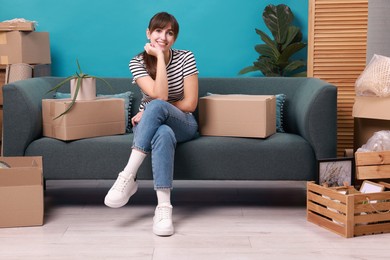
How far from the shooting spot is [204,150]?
3195mm

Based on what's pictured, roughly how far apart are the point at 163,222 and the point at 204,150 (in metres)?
0.49

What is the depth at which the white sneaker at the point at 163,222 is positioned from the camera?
2.83m

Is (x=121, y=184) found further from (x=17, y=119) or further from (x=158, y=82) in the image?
(x=17, y=119)

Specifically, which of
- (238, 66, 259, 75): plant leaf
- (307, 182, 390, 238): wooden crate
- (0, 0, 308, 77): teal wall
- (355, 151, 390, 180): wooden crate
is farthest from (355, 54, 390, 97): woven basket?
(0, 0, 308, 77): teal wall

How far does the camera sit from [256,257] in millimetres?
2545

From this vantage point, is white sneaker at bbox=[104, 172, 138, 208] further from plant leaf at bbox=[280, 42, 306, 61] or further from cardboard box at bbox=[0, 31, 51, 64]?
plant leaf at bbox=[280, 42, 306, 61]

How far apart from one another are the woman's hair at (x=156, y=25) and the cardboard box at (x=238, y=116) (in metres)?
0.31

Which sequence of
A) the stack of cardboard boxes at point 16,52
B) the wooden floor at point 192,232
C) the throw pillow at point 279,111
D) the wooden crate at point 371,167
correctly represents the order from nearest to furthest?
the wooden floor at point 192,232
the wooden crate at point 371,167
the throw pillow at point 279,111
the stack of cardboard boxes at point 16,52

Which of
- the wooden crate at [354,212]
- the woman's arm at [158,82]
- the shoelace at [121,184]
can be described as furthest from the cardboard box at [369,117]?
the shoelace at [121,184]

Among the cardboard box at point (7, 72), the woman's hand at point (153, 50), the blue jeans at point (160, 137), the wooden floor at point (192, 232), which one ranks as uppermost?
the woman's hand at point (153, 50)

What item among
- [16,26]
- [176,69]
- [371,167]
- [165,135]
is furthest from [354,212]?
[16,26]

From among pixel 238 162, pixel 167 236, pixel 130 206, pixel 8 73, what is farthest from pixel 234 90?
A: pixel 8 73

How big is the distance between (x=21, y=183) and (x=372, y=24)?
2.03m

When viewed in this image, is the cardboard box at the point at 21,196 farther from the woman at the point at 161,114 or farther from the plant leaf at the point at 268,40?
the plant leaf at the point at 268,40
